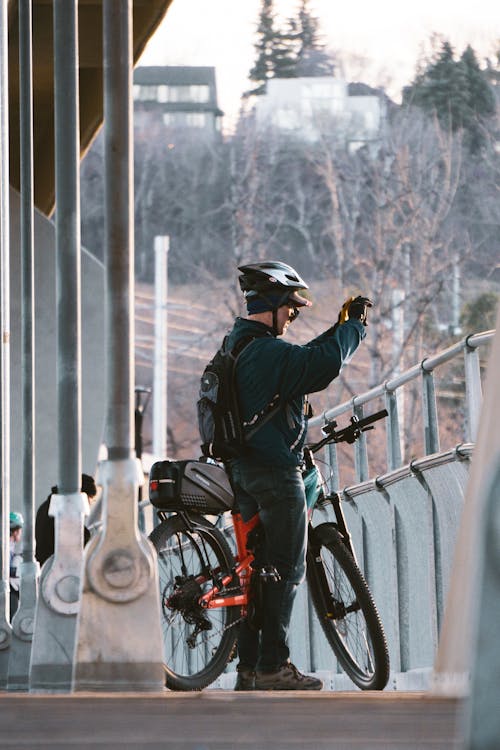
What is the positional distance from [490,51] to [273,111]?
11853 millimetres

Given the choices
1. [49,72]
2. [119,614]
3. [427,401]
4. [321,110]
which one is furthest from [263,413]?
[321,110]

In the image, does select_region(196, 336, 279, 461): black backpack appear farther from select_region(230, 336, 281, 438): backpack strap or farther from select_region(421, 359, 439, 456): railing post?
select_region(421, 359, 439, 456): railing post

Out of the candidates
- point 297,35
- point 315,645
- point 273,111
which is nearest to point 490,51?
point 273,111

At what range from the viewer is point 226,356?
6.48 meters

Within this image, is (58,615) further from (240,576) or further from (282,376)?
(282,376)

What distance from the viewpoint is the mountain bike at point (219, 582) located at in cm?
675

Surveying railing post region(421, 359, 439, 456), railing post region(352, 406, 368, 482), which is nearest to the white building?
railing post region(352, 406, 368, 482)

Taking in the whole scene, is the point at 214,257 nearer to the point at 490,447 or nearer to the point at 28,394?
the point at 28,394

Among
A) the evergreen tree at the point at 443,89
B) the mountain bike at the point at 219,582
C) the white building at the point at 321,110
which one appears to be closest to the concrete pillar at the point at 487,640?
the mountain bike at the point at 219,582

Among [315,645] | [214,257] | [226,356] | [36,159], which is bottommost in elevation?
[315,645]

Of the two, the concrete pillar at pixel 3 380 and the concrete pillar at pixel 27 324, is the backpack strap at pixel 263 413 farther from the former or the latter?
the concrete pillar at pixel 27 324

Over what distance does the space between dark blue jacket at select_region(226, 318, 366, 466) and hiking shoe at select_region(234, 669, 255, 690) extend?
80 centimetres

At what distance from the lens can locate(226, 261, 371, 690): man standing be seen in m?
6.36

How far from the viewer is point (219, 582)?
6.80 m
